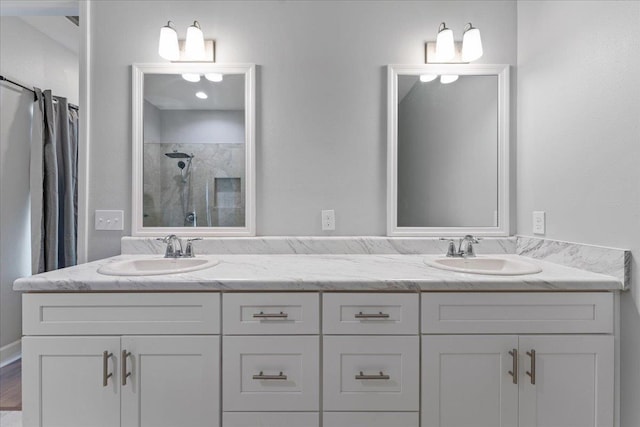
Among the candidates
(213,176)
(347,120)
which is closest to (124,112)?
(213,176)

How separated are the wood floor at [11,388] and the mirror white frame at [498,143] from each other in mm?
2379

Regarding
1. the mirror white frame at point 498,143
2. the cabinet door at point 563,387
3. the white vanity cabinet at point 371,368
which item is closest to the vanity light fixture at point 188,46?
the mirror white frame at point 498,143

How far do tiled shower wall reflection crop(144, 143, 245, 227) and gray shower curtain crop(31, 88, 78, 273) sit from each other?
1338 millimetres

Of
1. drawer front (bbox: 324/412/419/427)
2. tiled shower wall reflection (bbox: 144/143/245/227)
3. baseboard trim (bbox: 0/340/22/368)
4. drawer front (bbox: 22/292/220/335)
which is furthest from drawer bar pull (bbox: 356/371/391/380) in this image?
baseboard trim (bbox: 0/340/22/368)

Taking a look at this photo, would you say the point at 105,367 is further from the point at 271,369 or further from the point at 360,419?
the point at 360,419

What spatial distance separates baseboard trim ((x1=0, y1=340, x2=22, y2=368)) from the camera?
7.40ft

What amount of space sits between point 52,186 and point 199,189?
160 centimetres

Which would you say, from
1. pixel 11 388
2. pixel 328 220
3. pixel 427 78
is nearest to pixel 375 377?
pixel 328 220

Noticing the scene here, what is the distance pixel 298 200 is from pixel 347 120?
0.52 m

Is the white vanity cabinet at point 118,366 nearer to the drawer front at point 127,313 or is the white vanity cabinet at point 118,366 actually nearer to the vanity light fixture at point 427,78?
the drawer front at point 127,313

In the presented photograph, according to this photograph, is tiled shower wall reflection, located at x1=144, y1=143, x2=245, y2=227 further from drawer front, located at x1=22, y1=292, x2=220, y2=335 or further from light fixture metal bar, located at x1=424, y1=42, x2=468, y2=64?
light fixture metal bar, located at x1=424, y1=42, x2=468, y2=64

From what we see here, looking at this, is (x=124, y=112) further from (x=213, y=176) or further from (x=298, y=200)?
(x=298, y=200)

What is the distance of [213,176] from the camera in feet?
5.64

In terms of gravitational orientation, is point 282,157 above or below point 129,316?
above
